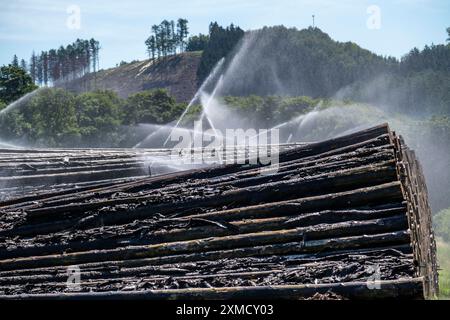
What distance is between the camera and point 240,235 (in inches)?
282

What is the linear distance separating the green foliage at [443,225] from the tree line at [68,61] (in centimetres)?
10235

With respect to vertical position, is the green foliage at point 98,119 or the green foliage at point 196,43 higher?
the green foliage at point 196,43

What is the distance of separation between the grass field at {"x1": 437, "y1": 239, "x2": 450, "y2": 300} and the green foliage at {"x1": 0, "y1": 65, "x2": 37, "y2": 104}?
134 feet

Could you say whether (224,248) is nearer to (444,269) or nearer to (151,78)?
(444,269)

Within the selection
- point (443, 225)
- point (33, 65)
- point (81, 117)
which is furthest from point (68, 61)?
point (443, 225)

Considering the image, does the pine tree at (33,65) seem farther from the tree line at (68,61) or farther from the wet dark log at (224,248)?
the wet dark log at (224,248)

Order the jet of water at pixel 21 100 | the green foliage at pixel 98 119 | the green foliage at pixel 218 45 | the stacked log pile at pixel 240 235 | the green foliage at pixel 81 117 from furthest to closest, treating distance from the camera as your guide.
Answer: the green foliage at pixel 218 45
the green foliage at pixel 98 119
the green foliage at pixel 81 117
the jet of water at pixel 21 100
the stacked log pile at pixel 240 235

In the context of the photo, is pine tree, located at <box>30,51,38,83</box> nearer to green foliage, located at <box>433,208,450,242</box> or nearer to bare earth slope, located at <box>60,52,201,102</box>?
bare earth slope, located at <box>60,52,201,102</box>

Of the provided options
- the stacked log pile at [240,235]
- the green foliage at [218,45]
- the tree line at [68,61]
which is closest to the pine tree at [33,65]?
the tree line at [68,61]

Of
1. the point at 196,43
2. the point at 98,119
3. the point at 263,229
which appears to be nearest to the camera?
the point at 263,229

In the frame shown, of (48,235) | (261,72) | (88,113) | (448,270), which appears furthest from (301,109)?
(48,235)

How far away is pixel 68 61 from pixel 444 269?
4624 inches

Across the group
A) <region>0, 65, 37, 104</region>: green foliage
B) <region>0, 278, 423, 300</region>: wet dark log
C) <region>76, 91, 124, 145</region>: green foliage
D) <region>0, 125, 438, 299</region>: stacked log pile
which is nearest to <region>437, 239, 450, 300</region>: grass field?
<region>0, 125, 438, 299</region>: stacked log pile

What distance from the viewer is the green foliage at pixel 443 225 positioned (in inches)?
1454
